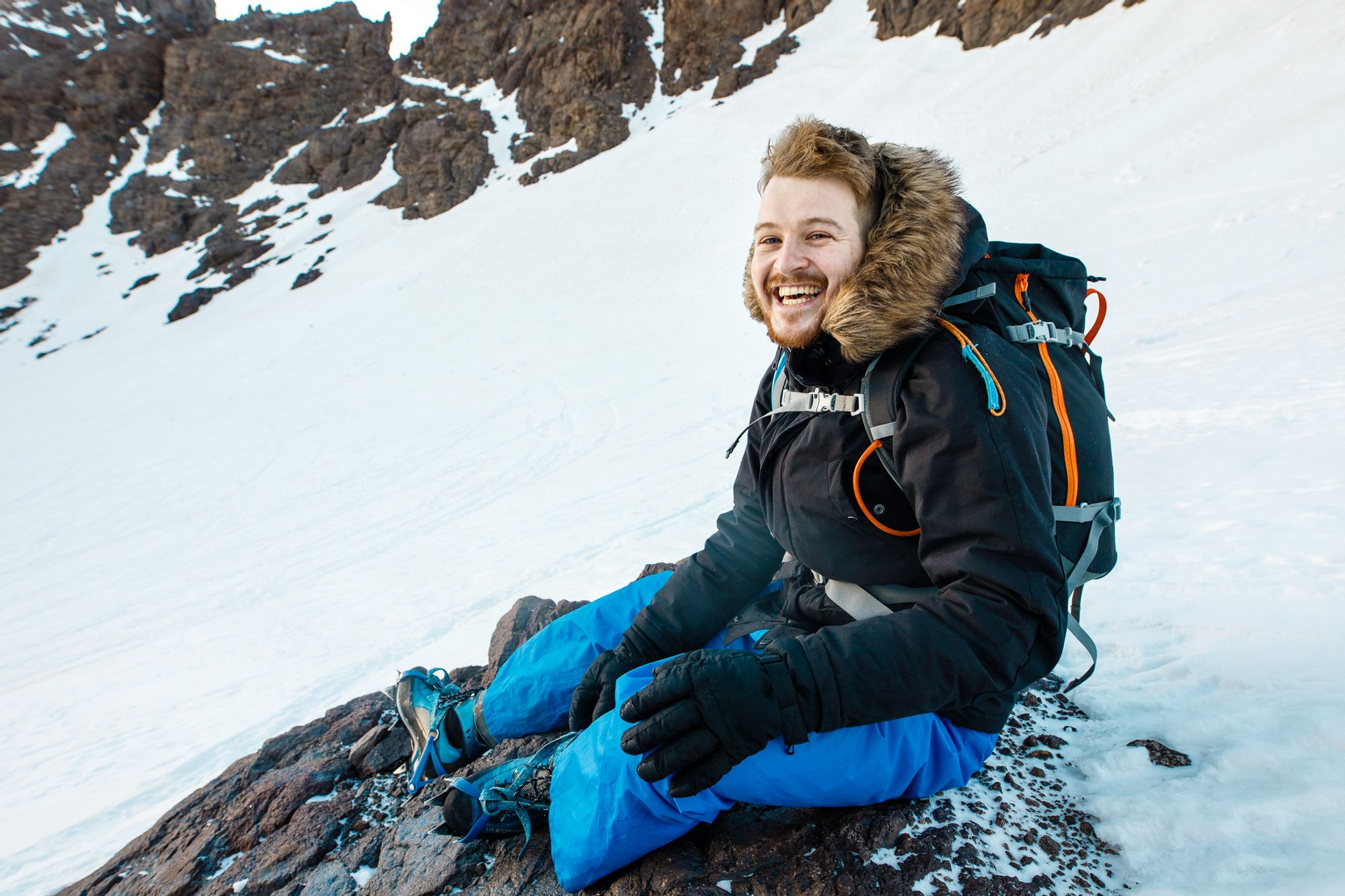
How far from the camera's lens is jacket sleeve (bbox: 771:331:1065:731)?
123cm

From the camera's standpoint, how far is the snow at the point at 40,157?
39406mm

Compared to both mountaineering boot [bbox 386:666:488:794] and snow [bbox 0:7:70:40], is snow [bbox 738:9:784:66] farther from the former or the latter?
snow [bbox 0:7:70:40]

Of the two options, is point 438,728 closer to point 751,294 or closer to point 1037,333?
point 751,294

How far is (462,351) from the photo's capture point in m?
12.4

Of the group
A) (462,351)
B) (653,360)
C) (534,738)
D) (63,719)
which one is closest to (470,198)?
(462,351)

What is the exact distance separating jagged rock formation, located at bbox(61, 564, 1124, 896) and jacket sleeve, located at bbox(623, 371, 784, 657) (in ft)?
1.61

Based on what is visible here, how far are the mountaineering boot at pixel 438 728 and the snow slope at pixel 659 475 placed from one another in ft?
5.77

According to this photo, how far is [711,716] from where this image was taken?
1.28 m

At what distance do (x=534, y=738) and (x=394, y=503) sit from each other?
4.95m

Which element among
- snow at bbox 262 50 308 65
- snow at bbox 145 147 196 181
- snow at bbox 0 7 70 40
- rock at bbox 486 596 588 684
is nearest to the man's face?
rock at bbox 486 596 588 684

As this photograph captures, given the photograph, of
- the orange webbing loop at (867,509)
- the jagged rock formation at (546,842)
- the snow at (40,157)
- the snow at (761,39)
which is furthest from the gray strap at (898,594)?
the snow at (40,157)

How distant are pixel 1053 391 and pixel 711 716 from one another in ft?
3.32

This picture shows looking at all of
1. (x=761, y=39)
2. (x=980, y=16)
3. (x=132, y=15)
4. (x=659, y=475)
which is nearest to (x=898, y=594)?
(x=659, y=475)

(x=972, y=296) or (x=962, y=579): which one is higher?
(x=972, y=296)
